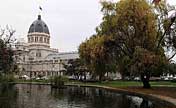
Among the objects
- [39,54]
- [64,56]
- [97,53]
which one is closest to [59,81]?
[97,53]

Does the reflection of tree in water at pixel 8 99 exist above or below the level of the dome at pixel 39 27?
below

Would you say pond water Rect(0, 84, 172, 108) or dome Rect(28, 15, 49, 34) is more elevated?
dome Rect(28, 15, 49, 34)

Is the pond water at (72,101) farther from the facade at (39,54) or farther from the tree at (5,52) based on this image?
the facade at (39,54)

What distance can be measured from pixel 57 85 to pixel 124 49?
17043mm

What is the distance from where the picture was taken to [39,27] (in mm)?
166250

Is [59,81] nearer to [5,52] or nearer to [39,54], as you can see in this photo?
[5,52]

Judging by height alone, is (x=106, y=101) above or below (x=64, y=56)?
below

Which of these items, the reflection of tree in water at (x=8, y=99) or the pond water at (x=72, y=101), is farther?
the pond water at (x=72, y=101)

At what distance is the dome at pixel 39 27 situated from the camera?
166000mm

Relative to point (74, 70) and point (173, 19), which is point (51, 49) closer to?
point (74, 70)

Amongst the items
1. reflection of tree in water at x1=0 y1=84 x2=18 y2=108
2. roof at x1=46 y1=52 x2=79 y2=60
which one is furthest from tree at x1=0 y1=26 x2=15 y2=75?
roof at x1=46 y1=52 x2=79 y2=60

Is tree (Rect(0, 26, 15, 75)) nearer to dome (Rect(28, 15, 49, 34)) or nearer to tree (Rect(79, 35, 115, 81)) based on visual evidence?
tree (Rect(79, 35, 115, 81))

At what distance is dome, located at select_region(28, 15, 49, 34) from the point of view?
545 feet

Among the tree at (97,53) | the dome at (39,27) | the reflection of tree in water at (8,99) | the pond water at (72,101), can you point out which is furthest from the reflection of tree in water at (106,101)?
the dome at (39,27)
